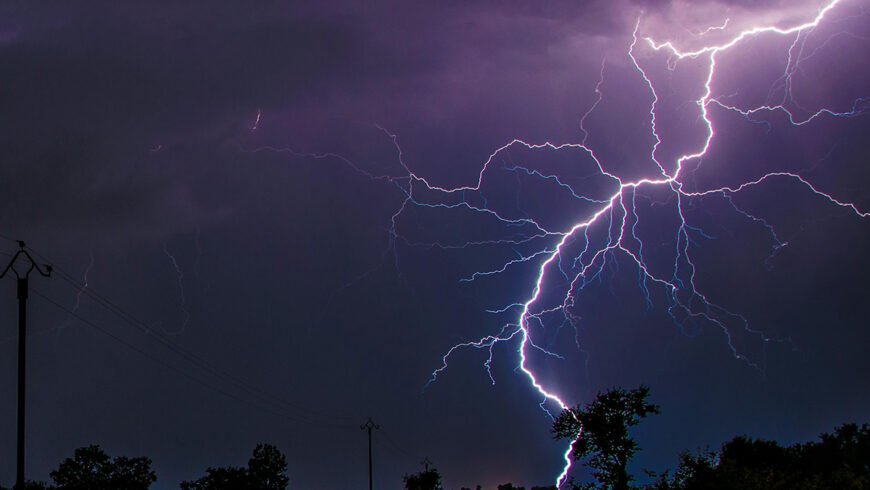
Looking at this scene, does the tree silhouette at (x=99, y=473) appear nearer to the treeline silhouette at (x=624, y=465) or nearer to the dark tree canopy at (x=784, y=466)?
the treeline silhouette at (x=624, y=465)

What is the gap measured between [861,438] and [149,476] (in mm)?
42797

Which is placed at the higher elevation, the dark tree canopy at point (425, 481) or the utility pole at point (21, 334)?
the dark tree canopy at point (425, 481)

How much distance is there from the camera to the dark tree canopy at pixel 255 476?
167ft

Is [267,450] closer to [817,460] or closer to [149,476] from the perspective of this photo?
[149,476]

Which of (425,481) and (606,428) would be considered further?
(425,481)

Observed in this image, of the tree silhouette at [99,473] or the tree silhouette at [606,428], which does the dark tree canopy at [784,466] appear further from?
the tree silhouette at [99,473]

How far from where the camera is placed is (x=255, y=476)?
51.6 m

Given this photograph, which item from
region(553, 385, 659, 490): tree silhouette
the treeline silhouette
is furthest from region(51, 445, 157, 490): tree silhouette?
region(553, 385, 659, 490): tree silhouette

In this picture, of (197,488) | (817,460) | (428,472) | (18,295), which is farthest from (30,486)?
(817,460)

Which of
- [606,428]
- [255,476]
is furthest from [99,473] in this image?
[606,428]

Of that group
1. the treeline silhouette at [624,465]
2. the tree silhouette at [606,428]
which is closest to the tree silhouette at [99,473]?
the treeline silhouette at [624,465]

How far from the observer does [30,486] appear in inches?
2010

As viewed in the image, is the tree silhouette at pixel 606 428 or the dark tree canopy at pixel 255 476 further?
the dark tree canopy at pixel 255 476

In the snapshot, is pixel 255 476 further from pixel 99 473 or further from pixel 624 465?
pixel 624 465
